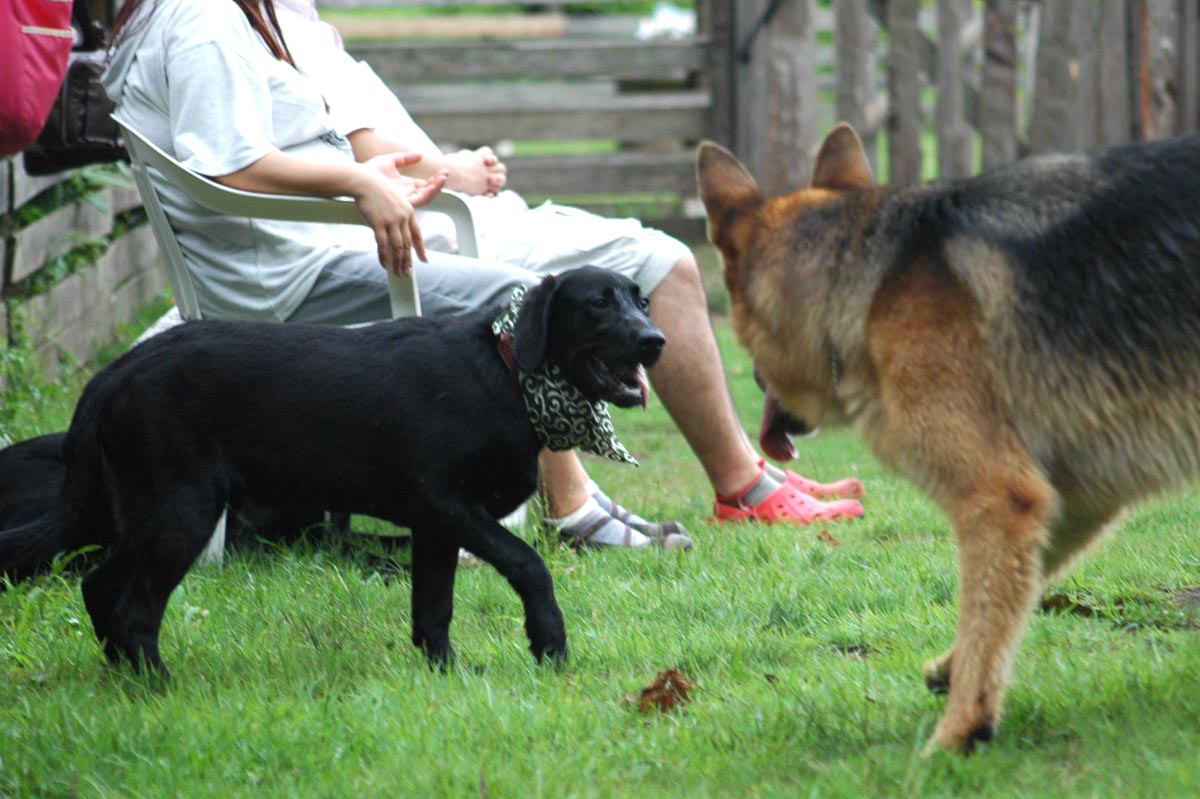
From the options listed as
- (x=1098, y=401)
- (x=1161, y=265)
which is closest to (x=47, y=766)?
(x=1098, y=401)

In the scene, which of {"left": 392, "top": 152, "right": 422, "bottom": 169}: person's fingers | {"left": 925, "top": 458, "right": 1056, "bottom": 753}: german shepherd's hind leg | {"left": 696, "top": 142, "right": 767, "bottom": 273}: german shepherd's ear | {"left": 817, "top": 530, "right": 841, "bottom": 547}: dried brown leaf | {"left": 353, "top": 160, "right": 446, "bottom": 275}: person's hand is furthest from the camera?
{"left": 817, "top": 530, "right": 841, "bottom": 547}: dried brown leaf

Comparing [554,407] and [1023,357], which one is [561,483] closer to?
[554,407]

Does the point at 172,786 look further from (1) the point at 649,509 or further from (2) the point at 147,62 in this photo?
(1) the point at 649,509

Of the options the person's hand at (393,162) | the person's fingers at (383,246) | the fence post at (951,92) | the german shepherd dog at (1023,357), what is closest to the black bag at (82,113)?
the person's hand at (393,162)

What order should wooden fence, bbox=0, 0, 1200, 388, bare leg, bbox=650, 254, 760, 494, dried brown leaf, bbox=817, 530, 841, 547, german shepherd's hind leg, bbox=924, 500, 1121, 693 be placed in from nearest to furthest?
german shepherd's hind leg, bbox=924, 500, 1121, 693
dried brown leaf, bbox=817, 530, 841, 547
bare leg, bbox=650, 254, 760, 494
wooden fence, bbox=0, 0, 1200, 388

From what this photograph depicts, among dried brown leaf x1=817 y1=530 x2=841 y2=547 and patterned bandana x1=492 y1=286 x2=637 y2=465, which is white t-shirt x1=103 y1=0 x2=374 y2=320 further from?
dried brown leaf x1=817 y1=530 x2=841 y2=547

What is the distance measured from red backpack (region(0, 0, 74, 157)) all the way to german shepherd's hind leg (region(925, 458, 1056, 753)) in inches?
99.8

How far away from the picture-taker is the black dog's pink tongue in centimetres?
344

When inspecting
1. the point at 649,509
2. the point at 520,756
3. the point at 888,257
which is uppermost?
the point at 888,257

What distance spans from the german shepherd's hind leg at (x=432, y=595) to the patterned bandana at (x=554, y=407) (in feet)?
1.25

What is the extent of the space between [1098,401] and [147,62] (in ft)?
9.52

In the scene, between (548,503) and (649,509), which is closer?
(548,503)

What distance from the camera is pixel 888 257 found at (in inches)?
113

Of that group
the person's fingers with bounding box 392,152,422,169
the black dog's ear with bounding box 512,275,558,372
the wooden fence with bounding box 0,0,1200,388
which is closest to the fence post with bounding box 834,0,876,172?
the wooden fence with bounding box 0,0,1200,388
